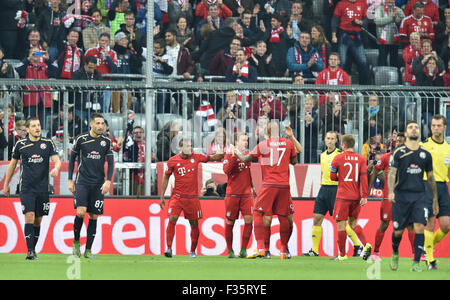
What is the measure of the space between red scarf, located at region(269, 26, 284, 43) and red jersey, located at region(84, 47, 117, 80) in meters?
3.58

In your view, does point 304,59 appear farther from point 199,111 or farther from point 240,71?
point 199,111

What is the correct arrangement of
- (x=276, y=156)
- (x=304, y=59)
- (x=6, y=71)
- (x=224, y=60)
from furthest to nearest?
(x=304, y=59) < (x=224, y=60) < (x=6, y=71) < (x=276, y=156)

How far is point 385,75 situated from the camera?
62.3 feet

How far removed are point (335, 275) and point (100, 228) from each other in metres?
5.78

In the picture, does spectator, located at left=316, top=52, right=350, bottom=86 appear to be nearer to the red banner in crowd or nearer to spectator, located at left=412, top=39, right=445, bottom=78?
spectator, located at left=412, top=39, right=445, bottom=78

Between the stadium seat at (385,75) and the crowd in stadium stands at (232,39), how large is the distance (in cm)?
16

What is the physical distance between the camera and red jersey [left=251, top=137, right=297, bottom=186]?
41.9 ft

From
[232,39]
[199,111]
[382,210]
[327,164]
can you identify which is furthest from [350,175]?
[232,39]

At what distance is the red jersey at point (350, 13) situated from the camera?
63.8ft

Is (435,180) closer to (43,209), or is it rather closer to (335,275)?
(335,275)

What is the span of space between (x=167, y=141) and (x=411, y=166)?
17.0 ft

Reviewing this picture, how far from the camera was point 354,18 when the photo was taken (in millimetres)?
19531

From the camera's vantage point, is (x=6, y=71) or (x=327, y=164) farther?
(x=6, y=71)

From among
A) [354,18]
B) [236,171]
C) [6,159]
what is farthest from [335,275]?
[354,18]
